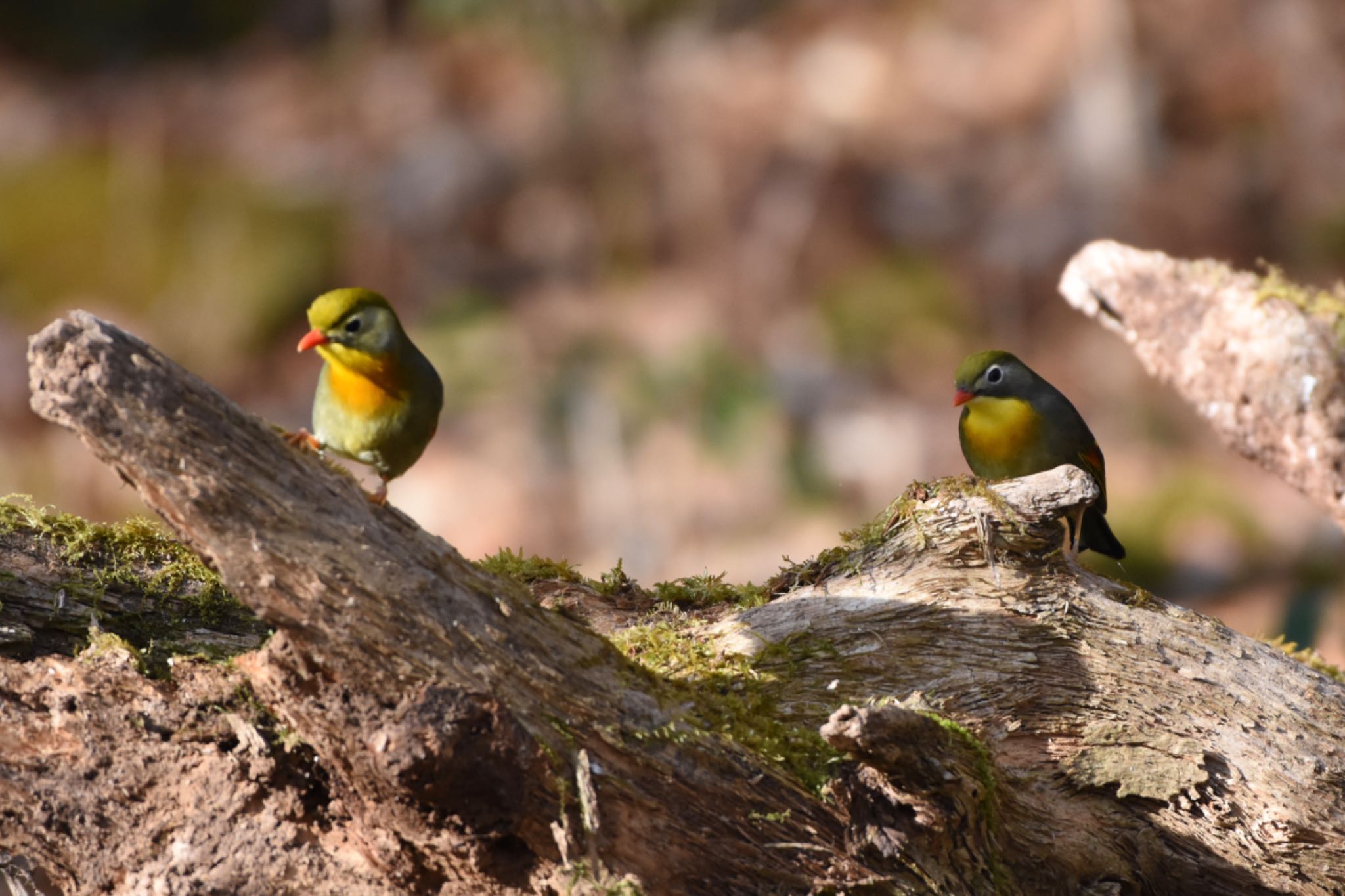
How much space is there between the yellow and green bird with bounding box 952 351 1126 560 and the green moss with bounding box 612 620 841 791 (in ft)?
4.99

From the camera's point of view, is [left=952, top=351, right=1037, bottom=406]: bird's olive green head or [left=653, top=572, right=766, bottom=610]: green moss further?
[left=952, top=351, right=1037, bottom=406]: bird's olive green head

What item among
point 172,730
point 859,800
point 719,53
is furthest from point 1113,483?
point 172,730

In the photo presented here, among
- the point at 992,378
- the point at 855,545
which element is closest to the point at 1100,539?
the point at 992,378

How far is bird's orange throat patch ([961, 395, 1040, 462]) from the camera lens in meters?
4.57

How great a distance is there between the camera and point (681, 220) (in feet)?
45.6

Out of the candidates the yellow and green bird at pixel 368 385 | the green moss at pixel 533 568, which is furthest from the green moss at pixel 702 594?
the yellow and green bird at pixel 368 385

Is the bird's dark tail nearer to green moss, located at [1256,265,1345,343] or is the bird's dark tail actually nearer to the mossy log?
the mossy log

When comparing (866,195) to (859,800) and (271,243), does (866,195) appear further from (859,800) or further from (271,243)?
(859,800)

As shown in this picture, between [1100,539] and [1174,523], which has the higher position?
[1174,523]

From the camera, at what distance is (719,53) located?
50.0ft

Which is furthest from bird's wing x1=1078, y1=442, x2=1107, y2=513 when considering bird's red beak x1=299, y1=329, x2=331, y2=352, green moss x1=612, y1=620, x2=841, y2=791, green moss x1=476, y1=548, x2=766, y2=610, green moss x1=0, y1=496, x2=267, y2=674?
green moss x1=0, y1=496, x2=267, y2=674

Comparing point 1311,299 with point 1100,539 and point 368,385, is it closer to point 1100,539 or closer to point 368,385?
point 1100,539

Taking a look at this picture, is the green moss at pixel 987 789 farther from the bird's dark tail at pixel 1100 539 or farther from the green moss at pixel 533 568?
the bird's dark tail at pixel 1100 539

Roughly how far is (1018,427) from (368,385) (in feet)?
7.94
